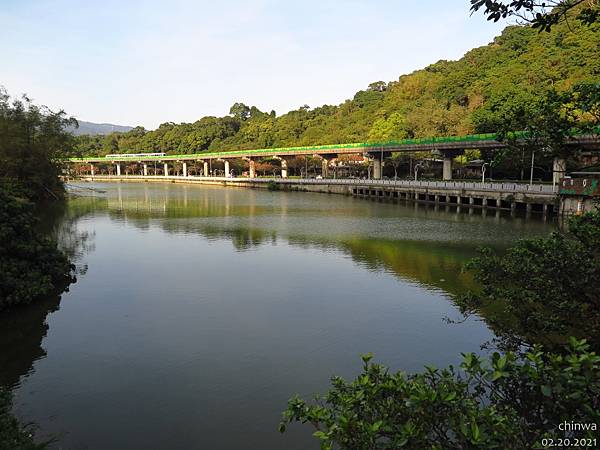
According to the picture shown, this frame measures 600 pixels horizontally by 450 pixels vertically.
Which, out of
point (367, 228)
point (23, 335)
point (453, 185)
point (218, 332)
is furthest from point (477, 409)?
point (453, 185)

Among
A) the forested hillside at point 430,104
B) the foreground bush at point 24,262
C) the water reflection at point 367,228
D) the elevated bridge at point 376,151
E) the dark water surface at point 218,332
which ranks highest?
the forested hillside at point 430,104

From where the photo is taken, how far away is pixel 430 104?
240 ft

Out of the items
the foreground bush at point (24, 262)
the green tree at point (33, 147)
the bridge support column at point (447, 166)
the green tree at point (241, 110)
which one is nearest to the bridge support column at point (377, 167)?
the bridge support column at point (447, 166)

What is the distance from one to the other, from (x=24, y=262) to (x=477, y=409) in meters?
14.8

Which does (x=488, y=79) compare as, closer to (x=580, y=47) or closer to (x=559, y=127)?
(x=580, y=47)

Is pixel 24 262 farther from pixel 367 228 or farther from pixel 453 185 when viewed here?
pixel 453 185

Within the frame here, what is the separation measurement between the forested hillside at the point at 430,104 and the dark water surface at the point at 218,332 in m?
6.32

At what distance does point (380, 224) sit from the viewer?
32.3 meters

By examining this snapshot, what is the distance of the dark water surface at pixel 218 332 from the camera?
8.28 metres

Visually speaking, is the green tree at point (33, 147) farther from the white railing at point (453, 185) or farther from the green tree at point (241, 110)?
the green tree at point (241, 110)

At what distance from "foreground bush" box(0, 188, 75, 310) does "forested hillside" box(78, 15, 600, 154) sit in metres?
13.2

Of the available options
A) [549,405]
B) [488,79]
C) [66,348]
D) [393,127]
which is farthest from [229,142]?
[549,405]

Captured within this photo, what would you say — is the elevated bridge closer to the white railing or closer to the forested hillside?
the white railing

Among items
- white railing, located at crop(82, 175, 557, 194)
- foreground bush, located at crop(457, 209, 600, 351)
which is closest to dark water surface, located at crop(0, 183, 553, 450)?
foreground bush, located at crop(457, 209, 600, 351)
